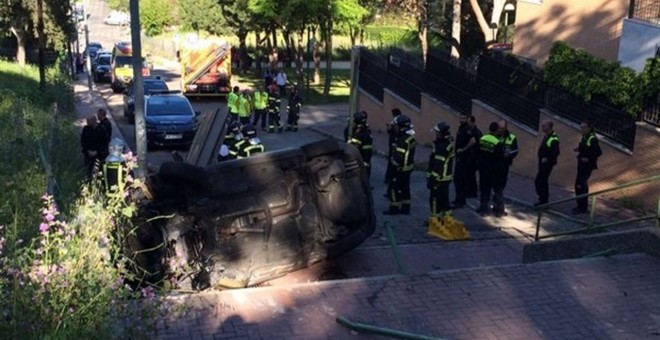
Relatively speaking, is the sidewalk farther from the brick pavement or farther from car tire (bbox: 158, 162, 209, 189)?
car tire (bbox: 158, 162, 209, 189)

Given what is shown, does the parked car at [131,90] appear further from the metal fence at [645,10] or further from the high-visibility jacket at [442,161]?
the high-visibility jacket at [442,161]

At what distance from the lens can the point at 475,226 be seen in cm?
1180

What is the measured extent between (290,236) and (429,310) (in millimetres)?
2004

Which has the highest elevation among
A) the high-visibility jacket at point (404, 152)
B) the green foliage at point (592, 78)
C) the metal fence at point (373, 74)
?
the green foliage at point (592, 78)

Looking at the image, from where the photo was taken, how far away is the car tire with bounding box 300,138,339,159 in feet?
28.8

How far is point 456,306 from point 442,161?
437 centimetres

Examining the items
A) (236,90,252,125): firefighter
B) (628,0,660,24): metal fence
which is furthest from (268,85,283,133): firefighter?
(628,0,660,24): metal fence

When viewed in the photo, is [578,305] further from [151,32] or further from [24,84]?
[151,32]

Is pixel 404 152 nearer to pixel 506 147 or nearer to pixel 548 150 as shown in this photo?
pixel 506 147

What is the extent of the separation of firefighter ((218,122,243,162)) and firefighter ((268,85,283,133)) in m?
10.5

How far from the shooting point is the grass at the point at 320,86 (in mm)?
34469

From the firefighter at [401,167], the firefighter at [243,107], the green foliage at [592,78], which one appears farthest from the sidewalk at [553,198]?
the firefighter at [243,107]

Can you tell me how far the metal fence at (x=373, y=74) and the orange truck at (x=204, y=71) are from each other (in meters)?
8.03

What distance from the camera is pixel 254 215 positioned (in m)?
8.27
